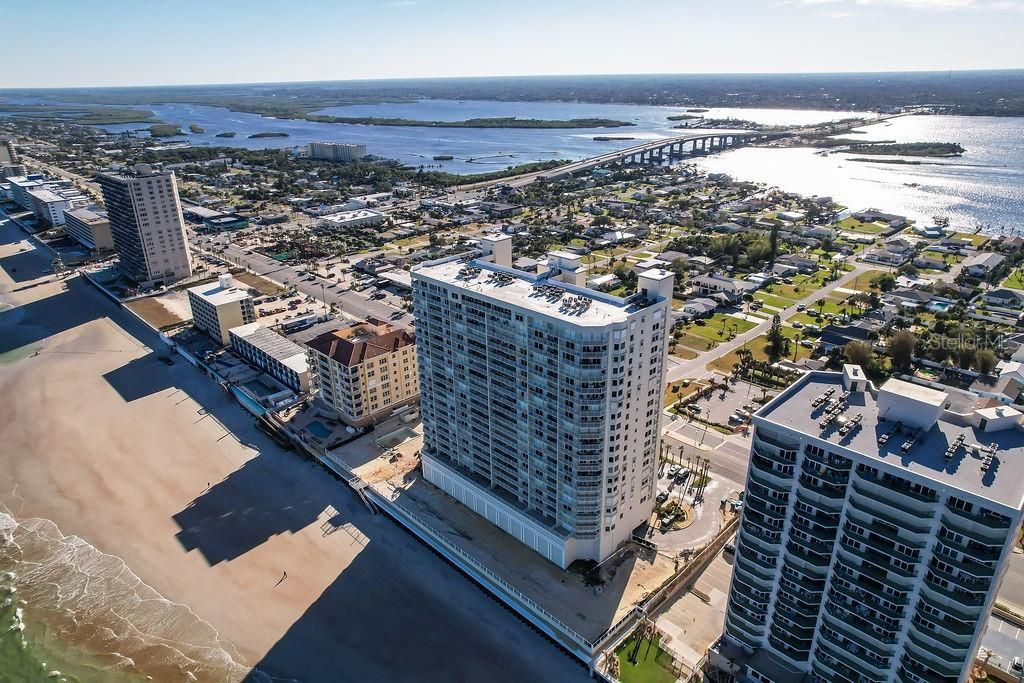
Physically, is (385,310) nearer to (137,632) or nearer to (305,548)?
(305,548)

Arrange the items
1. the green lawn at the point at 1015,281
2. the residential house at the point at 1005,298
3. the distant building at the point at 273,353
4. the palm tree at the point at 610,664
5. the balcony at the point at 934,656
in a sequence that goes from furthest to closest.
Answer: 1. the green lawn at the point at 1015,281
2. the residential house at the point at 1005,298
3. the distant building at the point at 273,353
4. the palm tree at the point at 610,664
5. the balcony at the point at 934,656

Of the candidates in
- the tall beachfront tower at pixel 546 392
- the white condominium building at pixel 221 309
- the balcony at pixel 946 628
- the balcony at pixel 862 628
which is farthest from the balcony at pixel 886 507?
the white condominium building at pixel 221 309

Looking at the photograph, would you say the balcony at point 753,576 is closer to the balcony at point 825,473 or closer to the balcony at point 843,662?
the balcony at point 843,662

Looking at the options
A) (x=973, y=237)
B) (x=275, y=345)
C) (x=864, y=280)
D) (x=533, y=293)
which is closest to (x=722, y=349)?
(x=864, y=280)

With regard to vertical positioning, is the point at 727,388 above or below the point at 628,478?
below

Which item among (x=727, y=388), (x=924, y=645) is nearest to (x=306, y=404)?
(x=727, y=388)

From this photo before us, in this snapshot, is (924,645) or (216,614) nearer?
(924,645)

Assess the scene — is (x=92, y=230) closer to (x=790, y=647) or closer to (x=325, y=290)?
(x=325, y=290)
